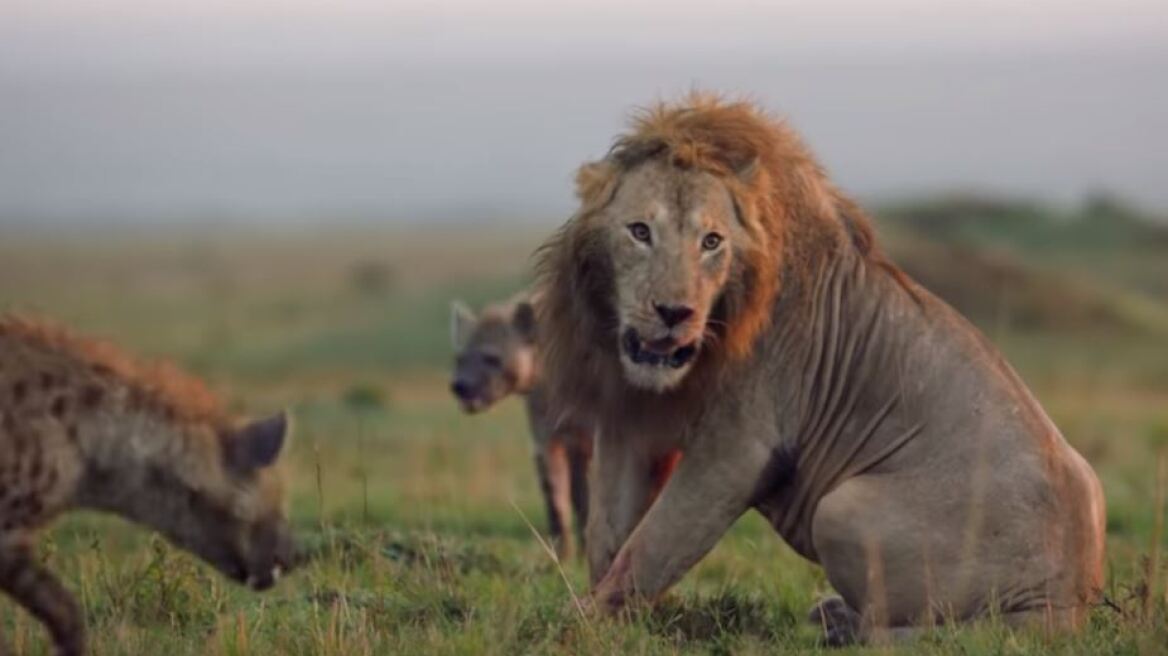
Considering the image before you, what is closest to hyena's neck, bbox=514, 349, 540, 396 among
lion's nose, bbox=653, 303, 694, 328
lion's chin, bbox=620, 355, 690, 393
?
lion's chin, bbox=620, 355, 690, 393

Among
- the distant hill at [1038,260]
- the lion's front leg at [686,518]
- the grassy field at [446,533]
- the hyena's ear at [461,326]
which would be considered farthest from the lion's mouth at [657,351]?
the distant hill at [1038,260]

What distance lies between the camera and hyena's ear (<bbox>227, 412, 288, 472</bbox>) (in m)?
6.66

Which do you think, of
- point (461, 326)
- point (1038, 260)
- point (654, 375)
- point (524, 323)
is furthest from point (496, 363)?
point (1038, 260)

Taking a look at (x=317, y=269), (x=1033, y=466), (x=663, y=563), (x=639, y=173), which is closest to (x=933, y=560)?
(x=1033, y=466)

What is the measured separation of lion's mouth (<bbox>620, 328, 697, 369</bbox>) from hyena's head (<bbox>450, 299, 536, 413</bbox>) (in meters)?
5.05

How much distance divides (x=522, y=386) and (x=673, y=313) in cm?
548

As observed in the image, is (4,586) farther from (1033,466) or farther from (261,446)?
(1033,466)

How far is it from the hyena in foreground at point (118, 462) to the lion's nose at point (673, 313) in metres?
1.29

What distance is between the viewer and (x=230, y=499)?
22.1ft

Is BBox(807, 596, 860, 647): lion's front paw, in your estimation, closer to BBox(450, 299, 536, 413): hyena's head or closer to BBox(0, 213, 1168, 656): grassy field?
BBox(0, 213, 1168, 656): grassy field

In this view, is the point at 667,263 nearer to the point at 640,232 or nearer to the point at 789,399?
the point at 640,232

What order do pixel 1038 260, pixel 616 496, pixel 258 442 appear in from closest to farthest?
pixel 258 442
pixel 616 496
pixel 1038 260

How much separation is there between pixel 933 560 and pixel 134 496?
2.46 meters

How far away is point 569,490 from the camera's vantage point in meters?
10.9
